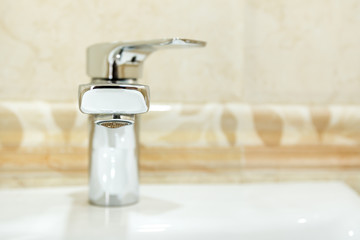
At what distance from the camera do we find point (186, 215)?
451 millimetres

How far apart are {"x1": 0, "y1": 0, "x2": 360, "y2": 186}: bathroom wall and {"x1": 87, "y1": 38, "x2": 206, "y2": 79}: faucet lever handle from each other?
10 cm

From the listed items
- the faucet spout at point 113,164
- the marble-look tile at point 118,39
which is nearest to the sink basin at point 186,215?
the faucet spout at point 113,164

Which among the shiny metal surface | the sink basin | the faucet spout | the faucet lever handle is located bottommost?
the sink basin

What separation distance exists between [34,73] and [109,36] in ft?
0.31

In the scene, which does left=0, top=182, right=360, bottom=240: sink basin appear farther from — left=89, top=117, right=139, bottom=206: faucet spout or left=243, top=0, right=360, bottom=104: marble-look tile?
left=243, top=0, right=360, bottom=104: marble-look tile

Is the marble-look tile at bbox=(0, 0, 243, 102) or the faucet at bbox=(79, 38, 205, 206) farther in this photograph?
the marble-look tile at bbox=(0, 0, 243, 102)

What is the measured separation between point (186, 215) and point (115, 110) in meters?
0.14

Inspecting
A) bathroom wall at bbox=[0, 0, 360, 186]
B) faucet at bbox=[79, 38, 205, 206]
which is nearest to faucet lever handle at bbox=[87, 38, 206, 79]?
faucet at bbox=[79, 38, 205, 206]

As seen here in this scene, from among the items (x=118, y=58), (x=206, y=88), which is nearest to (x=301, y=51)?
(x=206, y=88)

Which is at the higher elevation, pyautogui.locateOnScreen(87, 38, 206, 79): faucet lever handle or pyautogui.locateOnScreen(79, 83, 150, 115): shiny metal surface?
pyautogui.locateOnScreen(87, 38, 206, 79): faucet lever handle

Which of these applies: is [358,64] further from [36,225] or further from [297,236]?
[36,225]

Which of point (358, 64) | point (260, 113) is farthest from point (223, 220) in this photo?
point (358, 64)

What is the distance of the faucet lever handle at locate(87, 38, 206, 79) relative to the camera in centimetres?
43

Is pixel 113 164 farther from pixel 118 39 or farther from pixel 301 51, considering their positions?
pixel 301 51
